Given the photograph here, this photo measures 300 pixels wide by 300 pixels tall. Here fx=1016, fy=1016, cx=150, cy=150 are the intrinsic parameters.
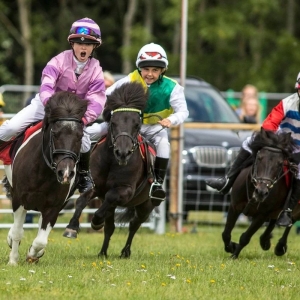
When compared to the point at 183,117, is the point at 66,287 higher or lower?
lower

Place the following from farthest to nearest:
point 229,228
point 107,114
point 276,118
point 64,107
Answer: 1. point 229,228
2. point 276,118
3. point 107,114
4. point 64,107

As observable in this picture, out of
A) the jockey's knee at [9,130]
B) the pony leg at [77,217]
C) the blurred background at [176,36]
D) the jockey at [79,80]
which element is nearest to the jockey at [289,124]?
the pony leg at [77,217]

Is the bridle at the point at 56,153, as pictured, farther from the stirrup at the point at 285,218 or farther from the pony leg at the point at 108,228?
the stirrup at the point at 285,218

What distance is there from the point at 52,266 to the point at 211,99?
8.21 meters

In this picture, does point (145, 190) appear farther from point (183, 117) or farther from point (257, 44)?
point (257, 44)

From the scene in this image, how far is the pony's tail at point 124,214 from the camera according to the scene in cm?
1254

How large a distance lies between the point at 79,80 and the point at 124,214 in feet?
8.52

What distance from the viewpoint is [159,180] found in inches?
472

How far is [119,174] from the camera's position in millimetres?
11461

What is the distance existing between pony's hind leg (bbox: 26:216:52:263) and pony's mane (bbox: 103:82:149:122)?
5.94ft

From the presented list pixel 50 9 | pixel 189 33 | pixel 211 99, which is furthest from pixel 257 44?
pixel 211 99

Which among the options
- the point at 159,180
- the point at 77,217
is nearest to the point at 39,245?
the point at 77,217

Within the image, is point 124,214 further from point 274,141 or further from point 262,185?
point 274,141

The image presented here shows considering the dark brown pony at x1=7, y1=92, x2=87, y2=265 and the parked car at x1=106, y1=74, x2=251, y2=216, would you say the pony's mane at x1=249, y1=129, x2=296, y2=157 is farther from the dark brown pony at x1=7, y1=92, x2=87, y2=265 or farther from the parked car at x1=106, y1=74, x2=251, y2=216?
the parked car at x1=106, y1=74, x2=251, y2=216
